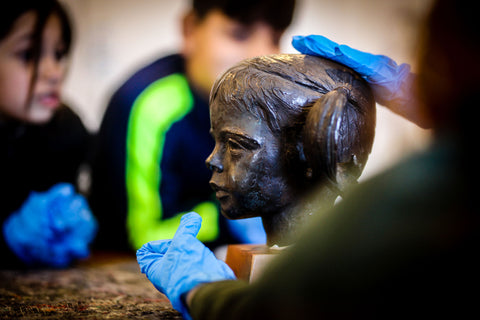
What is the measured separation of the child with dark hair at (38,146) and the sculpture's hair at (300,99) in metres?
1.56

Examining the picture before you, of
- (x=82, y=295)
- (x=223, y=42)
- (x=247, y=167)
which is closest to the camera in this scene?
(x=247, y=167)

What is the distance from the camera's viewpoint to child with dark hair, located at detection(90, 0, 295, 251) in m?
2.82

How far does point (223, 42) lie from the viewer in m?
2.82

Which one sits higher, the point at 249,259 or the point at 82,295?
the point at 249,259

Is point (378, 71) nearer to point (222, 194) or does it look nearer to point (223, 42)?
point (222, 194)

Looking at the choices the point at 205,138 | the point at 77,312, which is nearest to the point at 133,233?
the point at 205,138

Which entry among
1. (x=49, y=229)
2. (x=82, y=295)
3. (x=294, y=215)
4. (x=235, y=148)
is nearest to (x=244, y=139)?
(x=235, y=148)

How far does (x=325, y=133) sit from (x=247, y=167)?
26cm

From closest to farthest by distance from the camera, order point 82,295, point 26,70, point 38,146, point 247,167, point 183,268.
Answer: point 183,268, point 247,167, point 82,295, point 26,70, point 38,146

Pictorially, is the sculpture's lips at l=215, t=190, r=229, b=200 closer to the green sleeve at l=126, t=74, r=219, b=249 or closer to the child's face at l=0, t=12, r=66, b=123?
the green sleeve at l=126, t=74, r=219, b=249

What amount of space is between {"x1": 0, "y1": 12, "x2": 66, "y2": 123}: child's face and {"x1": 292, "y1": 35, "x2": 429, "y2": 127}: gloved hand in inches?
77.5

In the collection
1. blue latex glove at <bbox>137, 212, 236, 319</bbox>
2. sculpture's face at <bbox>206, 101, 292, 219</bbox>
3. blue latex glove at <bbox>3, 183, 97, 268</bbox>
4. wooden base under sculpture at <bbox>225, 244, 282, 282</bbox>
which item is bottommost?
blue latex glove at <bbox>3, 183, 97, 268</bbox>

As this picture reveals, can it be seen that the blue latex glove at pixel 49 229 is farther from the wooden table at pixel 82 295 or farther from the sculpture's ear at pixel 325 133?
the sculpture's ear at pixel 325 133

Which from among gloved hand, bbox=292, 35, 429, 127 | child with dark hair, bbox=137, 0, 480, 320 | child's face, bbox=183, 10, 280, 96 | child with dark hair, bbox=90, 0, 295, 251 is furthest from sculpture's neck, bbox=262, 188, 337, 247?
child's face, bbox=183, 10, 280, 96
